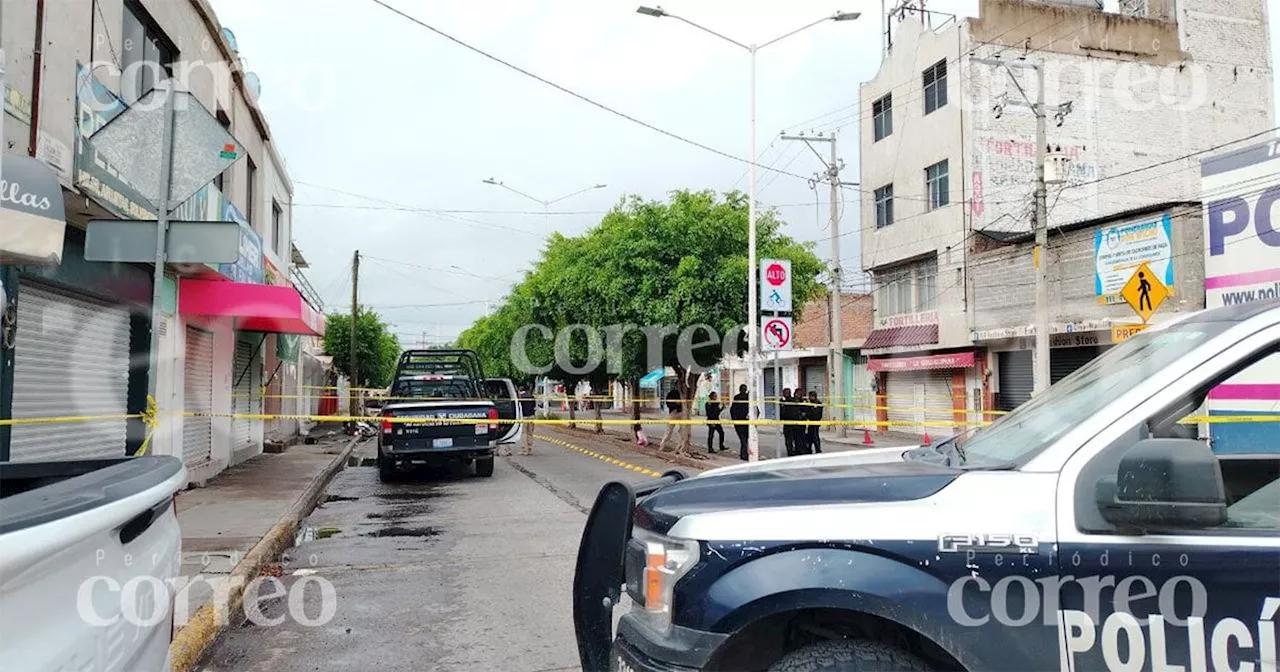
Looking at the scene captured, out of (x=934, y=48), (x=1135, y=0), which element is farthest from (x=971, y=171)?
(x=1135, y=0)

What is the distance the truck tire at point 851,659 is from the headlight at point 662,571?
37 centimetres

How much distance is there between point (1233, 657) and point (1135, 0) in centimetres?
3410

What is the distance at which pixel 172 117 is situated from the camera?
5152 mm

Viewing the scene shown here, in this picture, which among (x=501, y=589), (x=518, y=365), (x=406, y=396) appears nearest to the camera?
(x=501, y=589)

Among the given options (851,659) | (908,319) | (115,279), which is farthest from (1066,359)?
(851,659)

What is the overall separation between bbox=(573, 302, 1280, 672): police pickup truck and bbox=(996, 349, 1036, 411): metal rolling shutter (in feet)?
74.1

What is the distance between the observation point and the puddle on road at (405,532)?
9.09 m

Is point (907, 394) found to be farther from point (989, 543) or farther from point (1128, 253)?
point (989, 543)

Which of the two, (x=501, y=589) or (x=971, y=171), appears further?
(x=971, y=171)

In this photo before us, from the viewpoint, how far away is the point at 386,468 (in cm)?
1397

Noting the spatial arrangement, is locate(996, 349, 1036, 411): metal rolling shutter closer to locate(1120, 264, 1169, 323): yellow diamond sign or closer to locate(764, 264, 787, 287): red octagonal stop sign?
locate(764, 264, 787, 287): red octagonal stop sign

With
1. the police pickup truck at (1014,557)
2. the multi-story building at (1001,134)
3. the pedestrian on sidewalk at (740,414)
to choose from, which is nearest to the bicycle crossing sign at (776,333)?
the pedestrian on sidewalk at (740,414)

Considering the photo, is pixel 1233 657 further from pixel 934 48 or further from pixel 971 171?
pixel 934 48

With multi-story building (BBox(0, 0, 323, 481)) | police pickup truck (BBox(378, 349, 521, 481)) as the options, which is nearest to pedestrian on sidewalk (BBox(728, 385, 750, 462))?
police pickup truck (BBox(378, 349, 521, 481))
